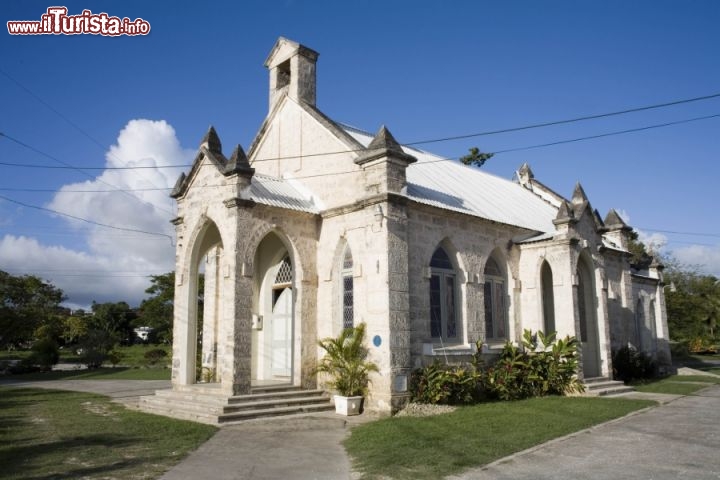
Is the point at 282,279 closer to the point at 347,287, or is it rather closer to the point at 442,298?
the point at 347,287

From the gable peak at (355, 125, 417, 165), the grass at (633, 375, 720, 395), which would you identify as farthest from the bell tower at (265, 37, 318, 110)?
the grass at (633, 375, 720, 395)

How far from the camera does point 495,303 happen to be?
1839 centimetres

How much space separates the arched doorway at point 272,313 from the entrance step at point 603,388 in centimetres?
899

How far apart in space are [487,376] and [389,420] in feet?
14.1

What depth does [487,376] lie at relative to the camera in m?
15.9

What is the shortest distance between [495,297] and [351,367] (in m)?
6.33

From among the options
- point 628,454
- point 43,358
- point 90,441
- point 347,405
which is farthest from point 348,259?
point 43,358

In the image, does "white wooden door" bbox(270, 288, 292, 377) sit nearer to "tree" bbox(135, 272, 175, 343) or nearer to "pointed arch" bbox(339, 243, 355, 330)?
"pointed arch" bbox(339, 243, 355, 330)

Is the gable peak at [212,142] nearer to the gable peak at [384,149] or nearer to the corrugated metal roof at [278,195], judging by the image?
the corrugated metal roof at [278,195]

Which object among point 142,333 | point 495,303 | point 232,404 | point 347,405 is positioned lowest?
point 347,405

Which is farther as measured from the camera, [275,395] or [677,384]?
[677,384]

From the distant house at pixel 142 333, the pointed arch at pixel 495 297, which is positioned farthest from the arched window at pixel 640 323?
the distant house at pixel 142 333

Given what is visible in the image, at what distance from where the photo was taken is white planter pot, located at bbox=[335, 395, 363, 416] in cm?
1386

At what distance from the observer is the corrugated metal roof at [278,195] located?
1539cm
